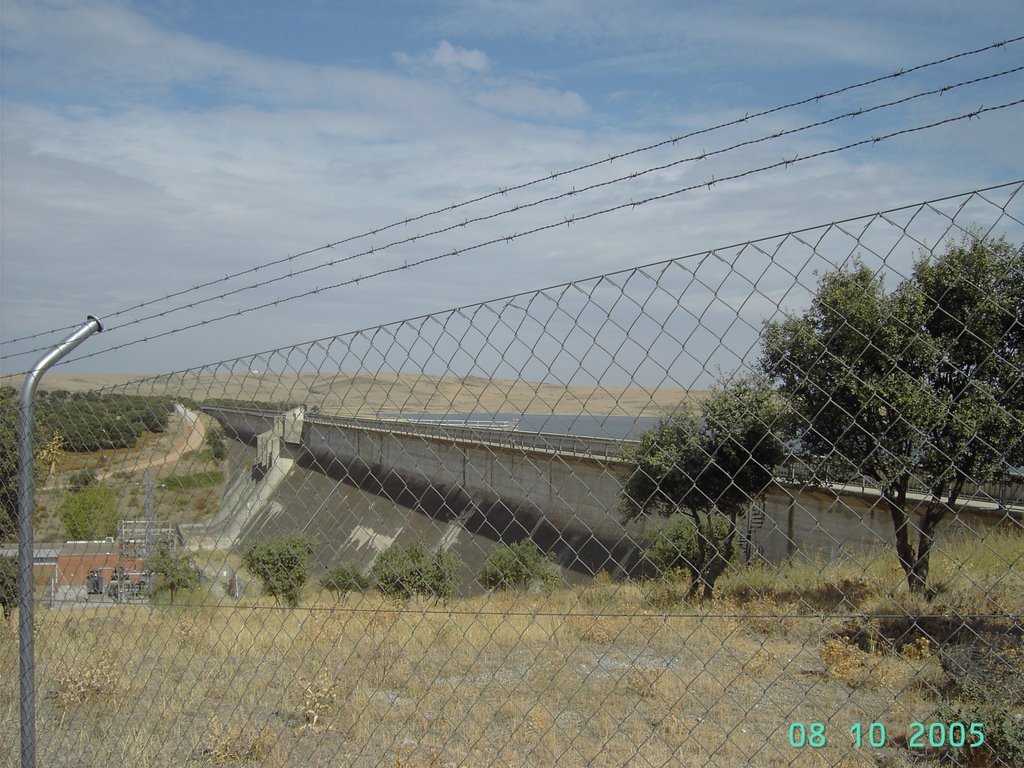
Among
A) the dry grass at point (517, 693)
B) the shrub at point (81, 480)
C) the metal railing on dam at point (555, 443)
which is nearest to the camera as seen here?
the metal railing on dam at point (555, 443)

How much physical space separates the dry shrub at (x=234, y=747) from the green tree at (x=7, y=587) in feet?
7.64

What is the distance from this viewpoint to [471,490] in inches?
206

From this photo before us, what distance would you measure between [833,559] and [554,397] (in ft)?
4.41

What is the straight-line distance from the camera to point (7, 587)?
20.4ft

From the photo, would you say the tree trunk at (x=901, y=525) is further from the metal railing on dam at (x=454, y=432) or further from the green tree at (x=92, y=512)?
the green tree at (x=92, y=512)

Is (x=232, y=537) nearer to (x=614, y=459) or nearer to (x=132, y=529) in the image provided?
(x=132, y=529)

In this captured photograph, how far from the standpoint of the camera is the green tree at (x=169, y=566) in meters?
4.61

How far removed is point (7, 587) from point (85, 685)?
183cm

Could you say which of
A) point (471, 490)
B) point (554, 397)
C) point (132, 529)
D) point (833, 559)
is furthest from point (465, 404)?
point (132, 529)

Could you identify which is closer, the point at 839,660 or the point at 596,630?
the point at 839,660
